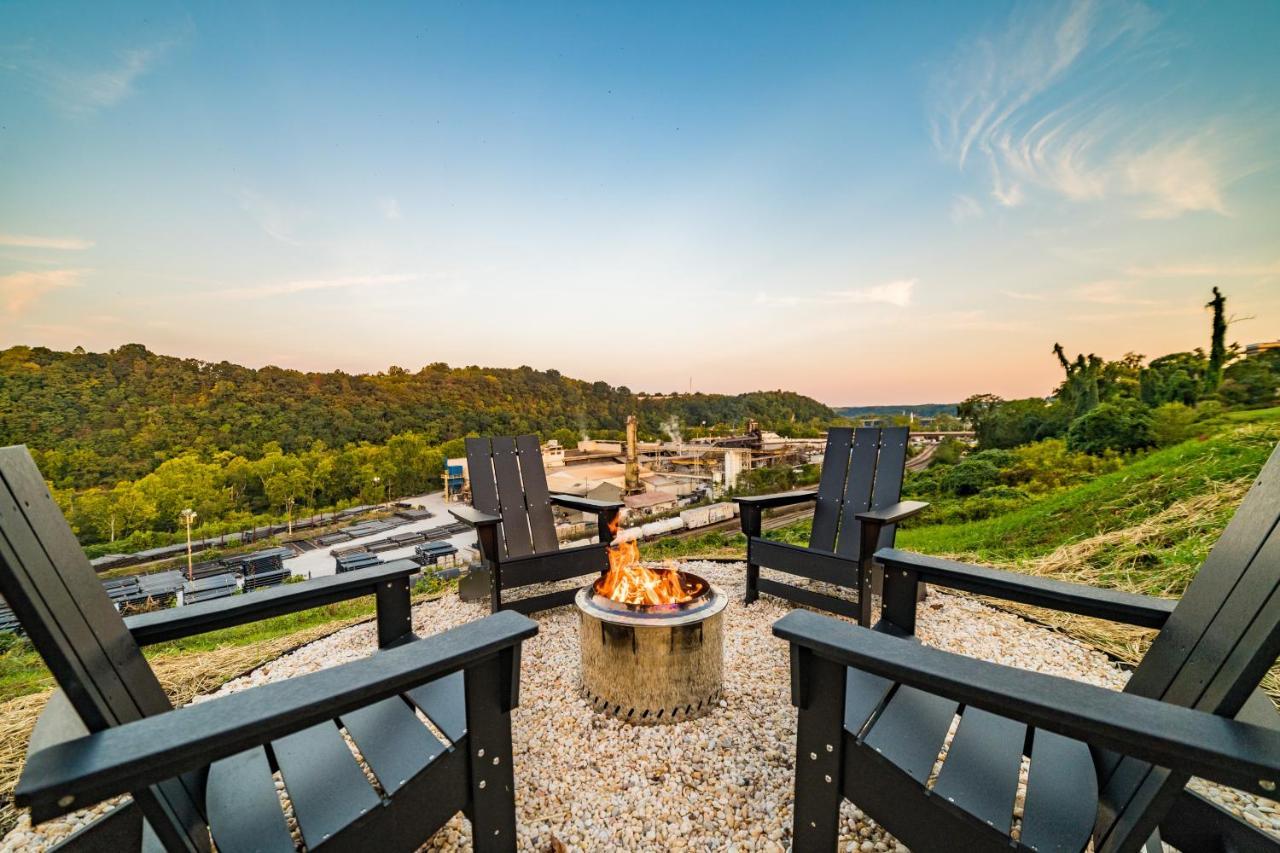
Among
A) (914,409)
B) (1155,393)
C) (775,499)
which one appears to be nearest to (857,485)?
(775,499)

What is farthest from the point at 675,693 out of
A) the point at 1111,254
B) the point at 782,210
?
the point at 1111,254

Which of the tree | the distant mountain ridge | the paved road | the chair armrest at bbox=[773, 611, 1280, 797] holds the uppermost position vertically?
the tree

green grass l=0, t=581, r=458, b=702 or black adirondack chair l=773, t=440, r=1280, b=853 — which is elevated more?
black adirondack chair l=773, t=440, r=1280, b=853

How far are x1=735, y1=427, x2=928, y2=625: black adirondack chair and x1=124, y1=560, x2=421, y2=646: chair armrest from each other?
→ 2.27 metres

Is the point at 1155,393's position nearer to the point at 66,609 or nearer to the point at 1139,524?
the point at 1139,524

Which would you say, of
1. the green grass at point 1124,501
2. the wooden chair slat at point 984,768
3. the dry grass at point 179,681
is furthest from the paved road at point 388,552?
the wooden chair slat at point 984,768

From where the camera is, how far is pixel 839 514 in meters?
3.45

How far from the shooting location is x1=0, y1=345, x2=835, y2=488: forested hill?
957 cm

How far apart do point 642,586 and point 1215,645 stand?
1.92m

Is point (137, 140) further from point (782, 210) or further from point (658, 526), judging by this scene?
point (658, 526)

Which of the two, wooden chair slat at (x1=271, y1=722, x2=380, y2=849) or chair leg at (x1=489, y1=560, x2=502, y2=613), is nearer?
wooden chair slat at (x1=271, y1=722, x2=380, y2=849)

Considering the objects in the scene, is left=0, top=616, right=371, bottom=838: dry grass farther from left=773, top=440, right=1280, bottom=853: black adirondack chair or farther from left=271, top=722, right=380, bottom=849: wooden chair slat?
left=773, top=440, right=1280, bottom=853: black adirondack chair

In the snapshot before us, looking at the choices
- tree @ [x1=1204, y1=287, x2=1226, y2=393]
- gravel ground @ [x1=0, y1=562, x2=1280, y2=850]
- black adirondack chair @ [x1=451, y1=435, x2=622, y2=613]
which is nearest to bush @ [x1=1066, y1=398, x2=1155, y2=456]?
tree @ [x1=1204, y1=287, x2=1226, y2=393]

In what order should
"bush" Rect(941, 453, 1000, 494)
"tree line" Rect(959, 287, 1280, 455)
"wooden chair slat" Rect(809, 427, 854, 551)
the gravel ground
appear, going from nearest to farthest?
1. the gravel ground
2. "wooden chair slat" Rect(809, 427, 854, 551)
3. "tree line" Rect(959, 287, 1280, 455)
4. "bush" Rect(941, 453, 1000, 494)
